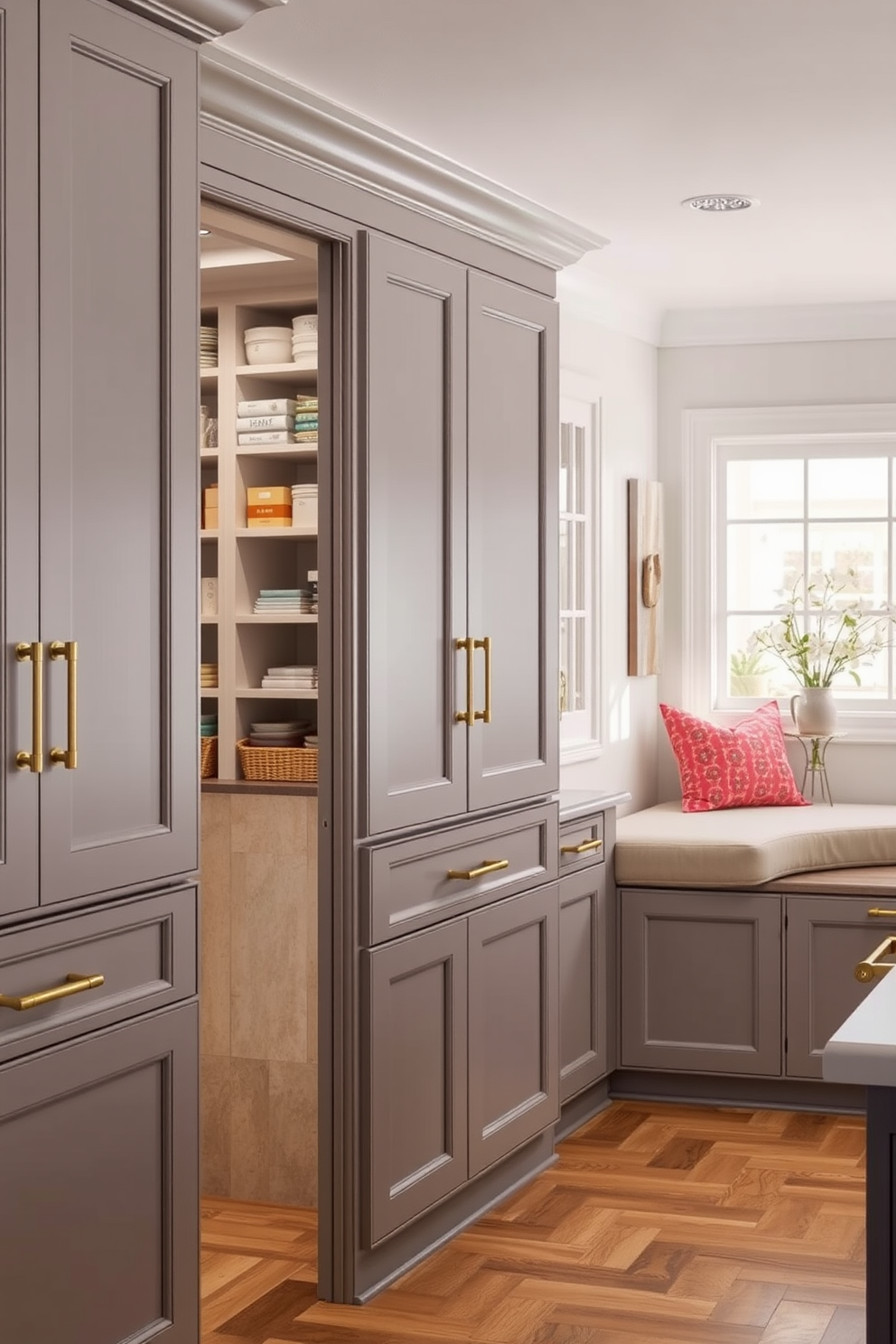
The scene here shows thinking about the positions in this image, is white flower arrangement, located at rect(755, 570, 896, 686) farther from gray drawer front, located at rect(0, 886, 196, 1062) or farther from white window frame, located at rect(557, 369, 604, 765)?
gray drawer front, located at rect(0, 886, 196, 1062)

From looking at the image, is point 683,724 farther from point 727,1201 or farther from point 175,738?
point 175,738

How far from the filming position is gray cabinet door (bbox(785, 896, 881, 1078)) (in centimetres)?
463

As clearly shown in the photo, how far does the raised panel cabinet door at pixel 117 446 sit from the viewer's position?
2178 mm

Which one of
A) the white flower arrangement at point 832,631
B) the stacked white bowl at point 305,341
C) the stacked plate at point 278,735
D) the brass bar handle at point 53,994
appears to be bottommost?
the brass bar handle at point 53,994

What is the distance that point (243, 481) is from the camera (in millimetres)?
3975

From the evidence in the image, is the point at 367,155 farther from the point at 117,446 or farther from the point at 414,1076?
the point at 414,1076

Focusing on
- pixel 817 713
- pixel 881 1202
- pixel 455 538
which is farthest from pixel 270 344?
pixel 881 1202

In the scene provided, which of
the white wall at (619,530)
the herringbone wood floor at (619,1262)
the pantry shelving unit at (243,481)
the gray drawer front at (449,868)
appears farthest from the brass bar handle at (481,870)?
the white wall at (619,530)

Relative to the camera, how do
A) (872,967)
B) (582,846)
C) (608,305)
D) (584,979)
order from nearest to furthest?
(872,967) < (582,846) < (584,979) < (608,305)

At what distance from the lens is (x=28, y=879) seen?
7.02ft

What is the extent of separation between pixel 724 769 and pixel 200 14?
3.57 meters

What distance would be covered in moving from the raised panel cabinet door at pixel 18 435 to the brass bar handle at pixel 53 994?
4.7 inches

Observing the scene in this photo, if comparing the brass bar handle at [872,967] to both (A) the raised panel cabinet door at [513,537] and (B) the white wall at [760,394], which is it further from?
(B) the white wall at [760,394]

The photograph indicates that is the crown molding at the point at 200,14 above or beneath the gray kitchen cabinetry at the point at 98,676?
above
